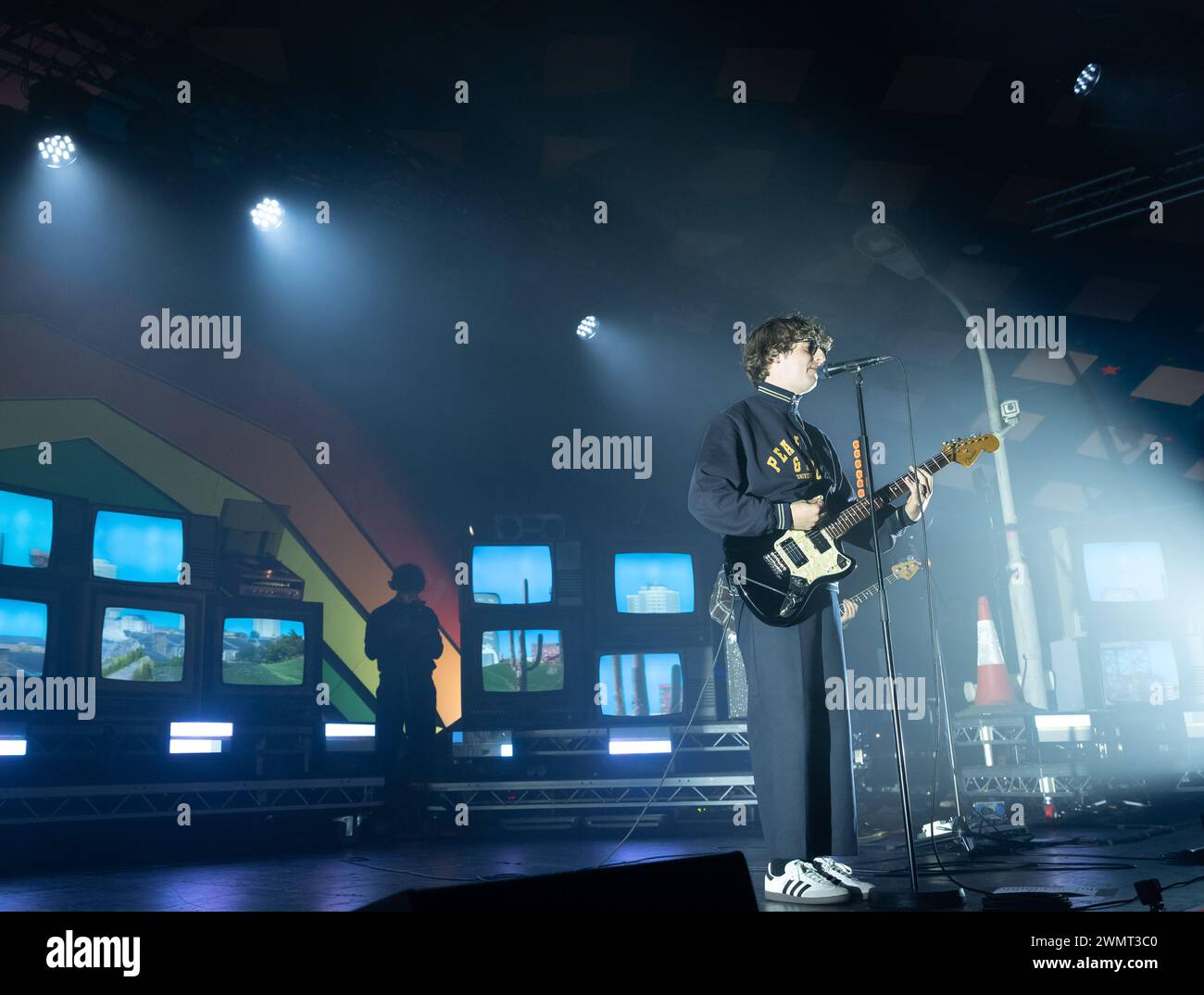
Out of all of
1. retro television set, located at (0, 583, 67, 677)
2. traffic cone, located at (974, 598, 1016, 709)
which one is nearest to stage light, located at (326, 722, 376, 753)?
retro television set, located at (0, 583, 67, 677)

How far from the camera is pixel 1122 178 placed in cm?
795

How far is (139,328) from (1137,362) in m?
9.70

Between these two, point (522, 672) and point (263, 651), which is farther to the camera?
point (522, 672)

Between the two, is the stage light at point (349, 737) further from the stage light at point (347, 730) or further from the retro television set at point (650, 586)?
the retro television set at point (650, 586)

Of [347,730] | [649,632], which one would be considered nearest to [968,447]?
[649,632]

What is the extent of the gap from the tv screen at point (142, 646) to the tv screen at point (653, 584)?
10.0 feet

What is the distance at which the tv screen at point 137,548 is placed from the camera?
6207 mm

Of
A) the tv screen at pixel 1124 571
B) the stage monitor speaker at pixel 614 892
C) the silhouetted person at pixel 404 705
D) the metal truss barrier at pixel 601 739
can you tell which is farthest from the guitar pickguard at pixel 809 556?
the tv screen at pixel 1124 571

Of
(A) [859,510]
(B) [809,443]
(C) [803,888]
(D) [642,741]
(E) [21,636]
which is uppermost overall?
(B) [809,443]

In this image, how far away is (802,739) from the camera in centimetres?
302

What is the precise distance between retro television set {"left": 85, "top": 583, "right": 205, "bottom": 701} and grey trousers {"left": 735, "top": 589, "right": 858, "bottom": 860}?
14.6ft

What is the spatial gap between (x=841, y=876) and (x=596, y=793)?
432cm

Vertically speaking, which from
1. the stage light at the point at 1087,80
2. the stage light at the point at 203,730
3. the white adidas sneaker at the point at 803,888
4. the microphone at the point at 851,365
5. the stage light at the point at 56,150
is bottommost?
the white adidas sneaker at the point at 803,888

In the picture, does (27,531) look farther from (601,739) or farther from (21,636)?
(601,739)
